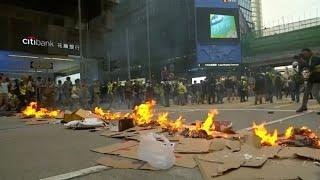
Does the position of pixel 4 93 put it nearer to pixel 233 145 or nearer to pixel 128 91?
pixel 128 91

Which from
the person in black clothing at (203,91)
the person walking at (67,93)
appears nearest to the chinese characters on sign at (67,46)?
the person walking at (67,93)

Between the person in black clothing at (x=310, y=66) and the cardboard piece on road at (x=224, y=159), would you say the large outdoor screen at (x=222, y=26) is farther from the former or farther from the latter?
the cardboard piece on road at (x=224, y=159)

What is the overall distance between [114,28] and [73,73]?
5769 millimetres

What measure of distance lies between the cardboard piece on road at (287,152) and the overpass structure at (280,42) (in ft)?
143

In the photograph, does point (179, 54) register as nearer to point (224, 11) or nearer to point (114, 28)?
point (224, 11)

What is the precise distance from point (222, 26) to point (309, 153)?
47946 mm

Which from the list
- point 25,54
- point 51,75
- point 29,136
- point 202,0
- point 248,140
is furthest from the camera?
point 202,0

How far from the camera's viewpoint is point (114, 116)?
12.5 m

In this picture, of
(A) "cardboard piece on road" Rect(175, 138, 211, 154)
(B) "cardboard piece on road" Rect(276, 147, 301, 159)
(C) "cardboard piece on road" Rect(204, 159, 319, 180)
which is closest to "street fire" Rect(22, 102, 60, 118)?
(A) "cardboard piece on road" Rect(175, 138, 211, 154)

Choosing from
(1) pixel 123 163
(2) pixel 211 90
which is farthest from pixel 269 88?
(1) pixel 123 163

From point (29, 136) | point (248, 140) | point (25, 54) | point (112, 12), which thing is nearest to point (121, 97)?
point (25, 54)

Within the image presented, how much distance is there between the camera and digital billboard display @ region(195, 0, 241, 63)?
169 ft

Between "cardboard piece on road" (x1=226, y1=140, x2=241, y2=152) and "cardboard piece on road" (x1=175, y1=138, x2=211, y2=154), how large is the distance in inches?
11.3

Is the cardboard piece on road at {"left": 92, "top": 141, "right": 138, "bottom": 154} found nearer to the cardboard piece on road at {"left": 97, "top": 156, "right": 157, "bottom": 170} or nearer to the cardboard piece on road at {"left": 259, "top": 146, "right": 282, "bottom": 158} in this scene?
the cardboard piece on road at {"left": 97, "top": 156, "right": 157, "bottom": 170}
